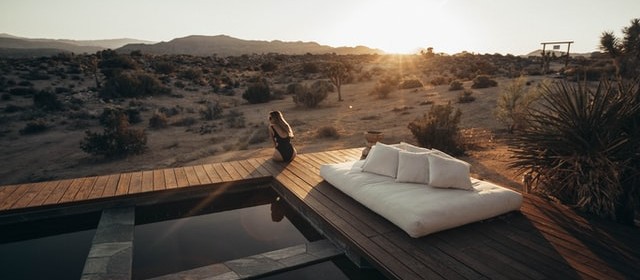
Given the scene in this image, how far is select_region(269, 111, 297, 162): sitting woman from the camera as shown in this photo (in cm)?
789

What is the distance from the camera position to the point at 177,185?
21.6 feet

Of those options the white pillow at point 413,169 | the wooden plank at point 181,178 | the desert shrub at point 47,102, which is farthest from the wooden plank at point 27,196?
the desert shrub at point 47,102

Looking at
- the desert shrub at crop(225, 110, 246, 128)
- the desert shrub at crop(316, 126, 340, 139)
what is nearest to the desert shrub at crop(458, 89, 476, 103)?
the desert shrub at crop(316, 126, 340, 139)

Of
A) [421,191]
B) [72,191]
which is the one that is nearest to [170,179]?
[72,191]

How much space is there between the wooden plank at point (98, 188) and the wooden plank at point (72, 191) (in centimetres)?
26

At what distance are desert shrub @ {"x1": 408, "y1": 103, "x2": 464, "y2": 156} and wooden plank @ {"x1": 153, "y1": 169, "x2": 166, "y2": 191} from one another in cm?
729

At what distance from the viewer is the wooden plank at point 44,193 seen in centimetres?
568

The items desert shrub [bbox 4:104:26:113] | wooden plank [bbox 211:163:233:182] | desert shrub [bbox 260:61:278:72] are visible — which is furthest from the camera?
desert shrub [bbox 260:61:278:72]

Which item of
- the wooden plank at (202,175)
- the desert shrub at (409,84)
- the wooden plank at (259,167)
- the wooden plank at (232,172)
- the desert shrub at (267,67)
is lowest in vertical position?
the wooden plank at (202,175)

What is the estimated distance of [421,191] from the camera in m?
4.86

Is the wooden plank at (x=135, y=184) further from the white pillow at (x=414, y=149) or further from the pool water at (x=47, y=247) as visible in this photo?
the white pillow at (x=414, y=149)

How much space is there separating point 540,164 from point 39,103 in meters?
22.3

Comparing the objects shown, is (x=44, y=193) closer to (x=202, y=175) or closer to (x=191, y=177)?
(x=191, y=177)

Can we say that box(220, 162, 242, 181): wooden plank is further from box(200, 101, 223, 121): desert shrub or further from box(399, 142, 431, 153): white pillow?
box(200, 101, 223, 121): desert shrub
